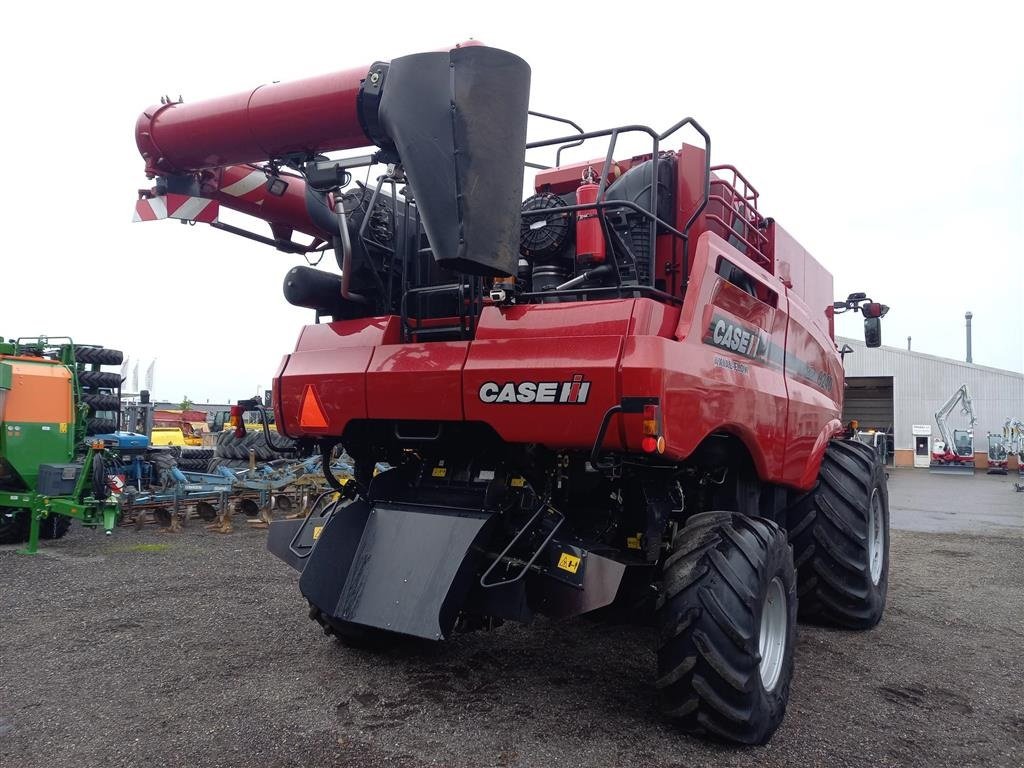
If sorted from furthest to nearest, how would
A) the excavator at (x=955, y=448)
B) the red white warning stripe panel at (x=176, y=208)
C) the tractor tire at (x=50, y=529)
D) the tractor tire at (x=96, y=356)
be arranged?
the excavator at (x=955, y=448)
the tractor tire at (x=96, y=356)
the tractor tire at (x=50, y=529)
the red white warning stripe panel at (x=176, y=208)

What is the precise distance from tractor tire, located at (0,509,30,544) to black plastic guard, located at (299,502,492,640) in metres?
6.36

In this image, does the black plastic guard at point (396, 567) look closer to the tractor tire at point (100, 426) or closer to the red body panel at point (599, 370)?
the red body panel at point (599, 370)

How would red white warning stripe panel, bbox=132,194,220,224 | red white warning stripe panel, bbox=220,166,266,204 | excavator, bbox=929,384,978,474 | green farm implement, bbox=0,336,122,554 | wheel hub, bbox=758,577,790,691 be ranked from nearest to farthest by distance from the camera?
wheel hub, bbox=758,577,790,691 → red white warning stripe panel, bbox=132,194,220,224 → red white warning stripe panel, bbox=220,166,266,204 → green farm implement, bbox=0,336,122,554 → excavator, bbox=929,384,978,474

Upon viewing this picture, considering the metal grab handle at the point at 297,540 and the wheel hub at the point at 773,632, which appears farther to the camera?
the metal grab handle at the point at 297,540

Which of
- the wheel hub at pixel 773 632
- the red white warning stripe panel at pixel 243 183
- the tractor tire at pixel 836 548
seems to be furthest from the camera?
the tractor tire at pixel 836 548

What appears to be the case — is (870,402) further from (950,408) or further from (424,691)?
(424,691)

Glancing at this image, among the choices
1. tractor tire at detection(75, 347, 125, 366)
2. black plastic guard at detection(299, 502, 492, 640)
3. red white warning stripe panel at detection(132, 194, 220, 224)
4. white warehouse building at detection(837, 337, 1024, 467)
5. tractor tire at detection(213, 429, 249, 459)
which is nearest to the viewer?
black plastic guard at detection(299, 502, 492, 640)

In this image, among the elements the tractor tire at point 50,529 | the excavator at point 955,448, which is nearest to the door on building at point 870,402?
the excavator at point 955,448

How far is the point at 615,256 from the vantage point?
11.8 ft

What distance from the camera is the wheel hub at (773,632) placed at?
3.68m

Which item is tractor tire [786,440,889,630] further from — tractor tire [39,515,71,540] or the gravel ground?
tractor tire [39,515,71,540]

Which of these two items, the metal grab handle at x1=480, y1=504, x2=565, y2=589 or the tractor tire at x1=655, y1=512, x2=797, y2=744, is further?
the metal grab handle at x1=480, y1=504, x2=565, y2=589

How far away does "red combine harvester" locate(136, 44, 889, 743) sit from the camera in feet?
10.6

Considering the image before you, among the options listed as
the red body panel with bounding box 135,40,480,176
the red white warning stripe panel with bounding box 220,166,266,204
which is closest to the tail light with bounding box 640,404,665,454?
the red body panel with bounding box 135,40,480,176
